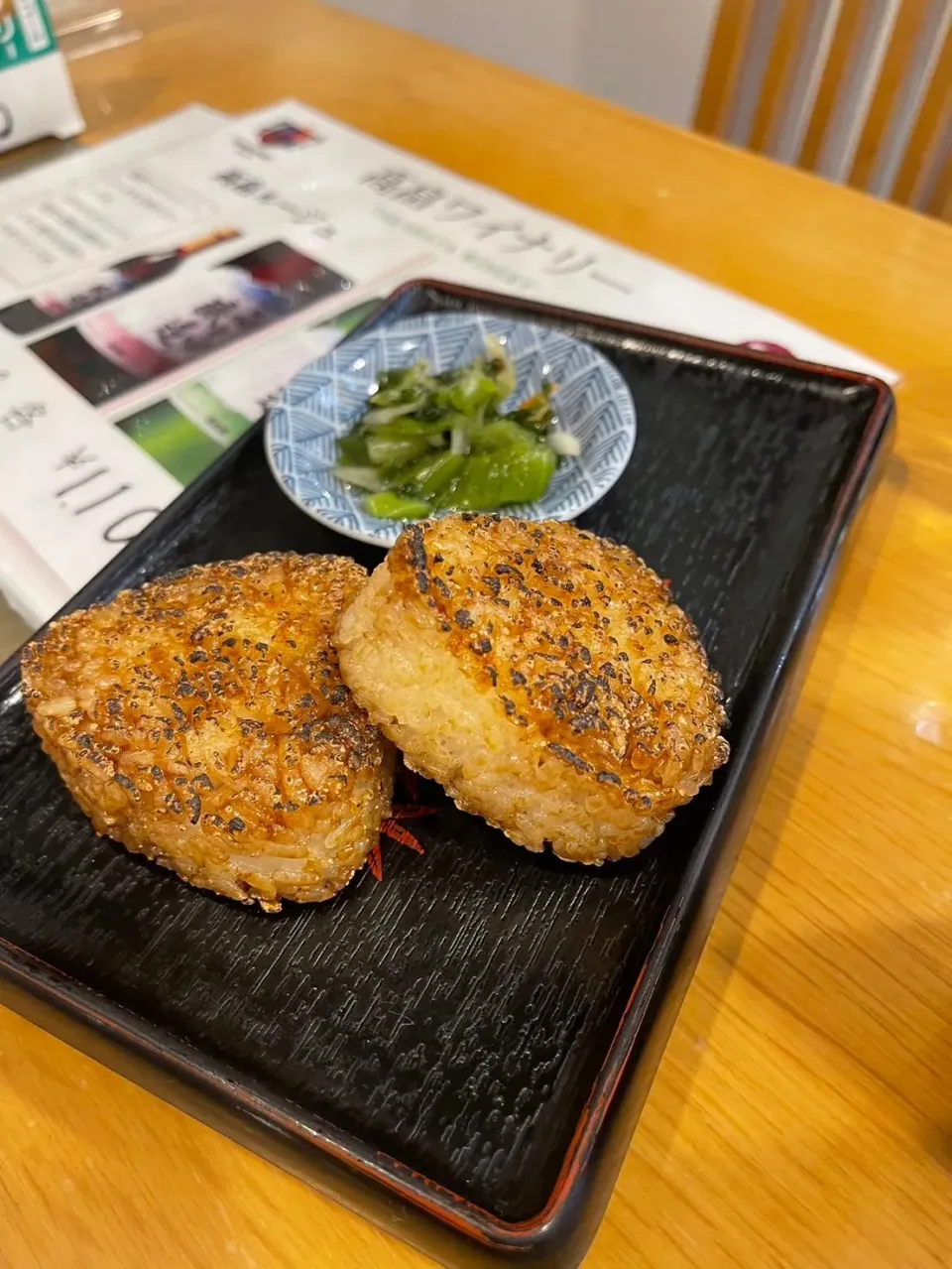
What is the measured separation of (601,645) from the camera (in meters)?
1.18

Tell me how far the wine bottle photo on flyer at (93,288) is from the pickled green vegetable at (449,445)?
2.90 ft

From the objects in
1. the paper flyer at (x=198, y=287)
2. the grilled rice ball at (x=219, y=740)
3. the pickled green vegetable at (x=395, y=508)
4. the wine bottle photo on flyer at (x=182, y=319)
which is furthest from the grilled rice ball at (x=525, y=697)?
the wine bottle photo on flyer at (x=182, y=319)

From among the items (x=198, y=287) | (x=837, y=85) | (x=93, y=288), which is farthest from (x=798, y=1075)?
(x=837, y=85)

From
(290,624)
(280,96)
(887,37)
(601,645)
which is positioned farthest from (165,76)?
(601,645)

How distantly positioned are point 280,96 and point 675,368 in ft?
6.16

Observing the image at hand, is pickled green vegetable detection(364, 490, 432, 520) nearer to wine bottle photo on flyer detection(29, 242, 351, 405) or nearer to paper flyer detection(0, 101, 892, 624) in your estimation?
paper flyer detection(0, 101, 892, 624)

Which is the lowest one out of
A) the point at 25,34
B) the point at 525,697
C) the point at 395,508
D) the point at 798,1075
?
the point at 798,1075

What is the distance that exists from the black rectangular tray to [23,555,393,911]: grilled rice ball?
0.23ft

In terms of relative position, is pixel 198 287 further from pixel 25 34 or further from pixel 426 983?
pixel 426 983

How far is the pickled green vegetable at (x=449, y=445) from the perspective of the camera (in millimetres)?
1627

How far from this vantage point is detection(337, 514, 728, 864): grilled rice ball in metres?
1.09

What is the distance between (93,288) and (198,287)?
25 centimetres

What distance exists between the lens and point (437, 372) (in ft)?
6.14

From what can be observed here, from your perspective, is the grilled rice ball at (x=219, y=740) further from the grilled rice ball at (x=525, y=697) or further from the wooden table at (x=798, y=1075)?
the wooden table at (x=798, y=1075)
